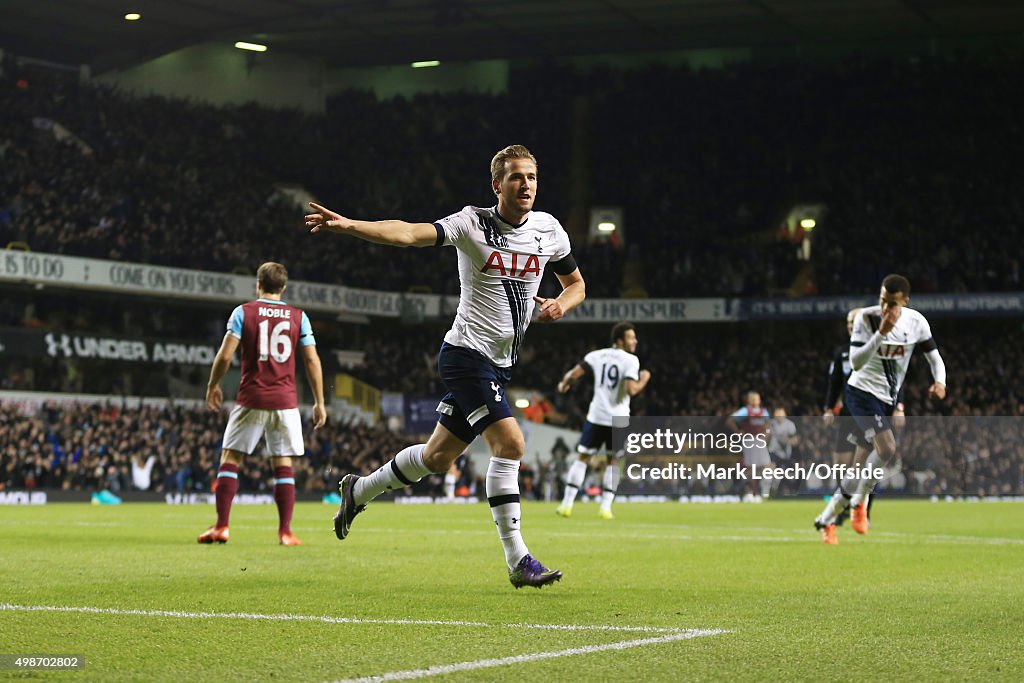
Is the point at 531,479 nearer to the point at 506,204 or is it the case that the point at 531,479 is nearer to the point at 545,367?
the point at 545,367

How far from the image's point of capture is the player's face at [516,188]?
7.14 m

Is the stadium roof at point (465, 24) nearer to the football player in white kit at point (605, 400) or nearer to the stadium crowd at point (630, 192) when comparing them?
the stadium crowd at point (630, 192)

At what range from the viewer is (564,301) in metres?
7.00

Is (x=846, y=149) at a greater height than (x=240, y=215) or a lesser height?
greater

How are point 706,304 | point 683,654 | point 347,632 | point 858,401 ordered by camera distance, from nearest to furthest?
point 683,654 < point 347,632 < point 858,401 < point 706,304

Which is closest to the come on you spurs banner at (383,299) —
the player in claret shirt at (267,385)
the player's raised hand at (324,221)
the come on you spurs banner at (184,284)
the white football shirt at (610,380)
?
the come on you spurs banner at (184,284)

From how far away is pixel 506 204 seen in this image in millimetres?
7180

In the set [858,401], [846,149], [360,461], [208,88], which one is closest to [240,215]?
[208,88]

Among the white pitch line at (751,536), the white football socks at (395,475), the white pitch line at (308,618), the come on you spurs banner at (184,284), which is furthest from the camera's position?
the come on you spurs banner at (184,284)

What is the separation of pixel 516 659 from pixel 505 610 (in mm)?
1609

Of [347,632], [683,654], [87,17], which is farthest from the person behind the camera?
[87,17]

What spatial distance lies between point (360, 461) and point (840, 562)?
2725 centimetres

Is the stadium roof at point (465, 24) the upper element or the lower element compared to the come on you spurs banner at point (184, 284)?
upper

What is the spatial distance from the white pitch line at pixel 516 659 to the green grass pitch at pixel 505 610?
0.01m
